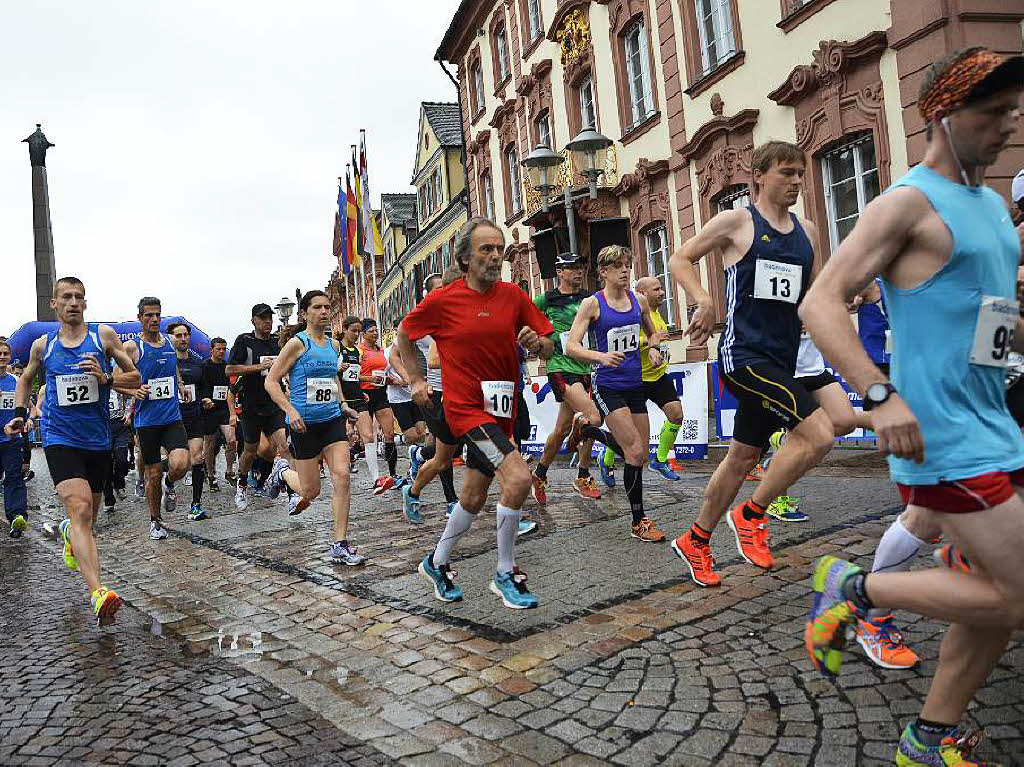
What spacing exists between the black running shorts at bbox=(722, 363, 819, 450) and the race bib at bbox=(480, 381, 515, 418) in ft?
3.81

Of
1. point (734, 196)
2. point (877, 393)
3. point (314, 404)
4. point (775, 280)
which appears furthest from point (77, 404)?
point (734, 196)

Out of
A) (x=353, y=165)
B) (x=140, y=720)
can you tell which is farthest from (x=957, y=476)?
(x=353, y=165)

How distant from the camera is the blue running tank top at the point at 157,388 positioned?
9477 mm

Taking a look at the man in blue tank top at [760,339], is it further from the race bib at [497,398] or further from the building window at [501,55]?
the building window at [501,55]

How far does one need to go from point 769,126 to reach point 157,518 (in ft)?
33.6

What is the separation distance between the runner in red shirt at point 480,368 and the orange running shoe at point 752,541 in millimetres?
1145

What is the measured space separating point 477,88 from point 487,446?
85.8 ft

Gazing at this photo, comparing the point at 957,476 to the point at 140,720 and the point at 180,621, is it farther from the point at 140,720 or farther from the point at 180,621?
the point at 180,621

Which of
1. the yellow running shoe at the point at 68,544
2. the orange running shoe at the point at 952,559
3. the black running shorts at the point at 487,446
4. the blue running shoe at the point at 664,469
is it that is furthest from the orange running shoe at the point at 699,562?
the blue running shoe at the point at 664,469

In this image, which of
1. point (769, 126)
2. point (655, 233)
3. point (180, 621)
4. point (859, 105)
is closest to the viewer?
point (180, 621)

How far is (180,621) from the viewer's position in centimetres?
536

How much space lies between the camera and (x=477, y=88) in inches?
1155

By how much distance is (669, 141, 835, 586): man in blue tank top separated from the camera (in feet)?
15.5

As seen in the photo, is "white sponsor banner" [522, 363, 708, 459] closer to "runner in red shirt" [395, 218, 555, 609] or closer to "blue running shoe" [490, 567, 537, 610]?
"runner in red shirt" [395, 218, 555, 609]
